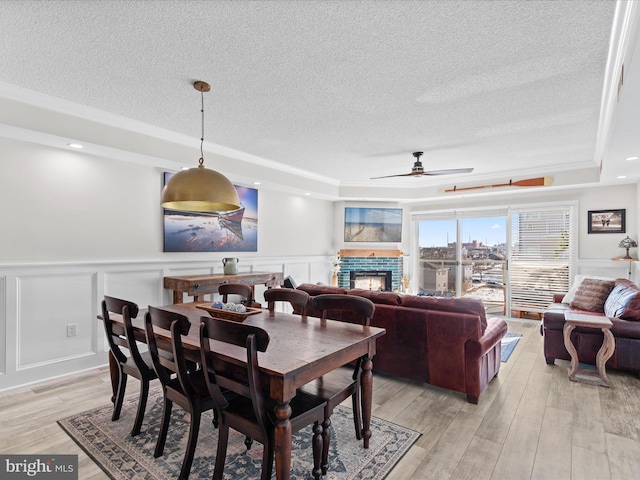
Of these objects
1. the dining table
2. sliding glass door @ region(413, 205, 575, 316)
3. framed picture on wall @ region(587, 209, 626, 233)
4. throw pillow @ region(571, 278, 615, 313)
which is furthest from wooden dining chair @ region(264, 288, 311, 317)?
framed picture on wall @ region(587, 209, 626, 233)

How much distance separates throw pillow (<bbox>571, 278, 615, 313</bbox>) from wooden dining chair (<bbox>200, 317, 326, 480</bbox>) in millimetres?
4189

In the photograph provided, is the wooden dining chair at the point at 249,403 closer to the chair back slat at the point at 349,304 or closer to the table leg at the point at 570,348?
the chair back slat at the point at 349,304

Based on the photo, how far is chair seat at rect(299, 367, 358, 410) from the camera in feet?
6.53

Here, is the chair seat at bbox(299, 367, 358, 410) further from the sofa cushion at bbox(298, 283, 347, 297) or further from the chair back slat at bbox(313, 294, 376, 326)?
the sofa cushion at bbox(298, 283, 347, 297)

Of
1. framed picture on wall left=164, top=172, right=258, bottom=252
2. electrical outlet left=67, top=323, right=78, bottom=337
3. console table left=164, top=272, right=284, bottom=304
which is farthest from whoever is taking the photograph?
framed picture on wall left=164, top=172, right=258, bottom=252

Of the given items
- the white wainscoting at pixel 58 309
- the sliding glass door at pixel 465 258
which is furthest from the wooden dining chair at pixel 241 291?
the sliding glass door at pixel 465 258

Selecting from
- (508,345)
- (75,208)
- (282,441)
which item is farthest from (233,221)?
(508,345)

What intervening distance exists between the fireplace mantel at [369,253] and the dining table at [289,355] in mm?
4531

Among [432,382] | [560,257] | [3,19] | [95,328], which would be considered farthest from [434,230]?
[3,19]

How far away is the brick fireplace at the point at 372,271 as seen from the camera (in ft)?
24.0

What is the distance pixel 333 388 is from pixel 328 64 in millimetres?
2237

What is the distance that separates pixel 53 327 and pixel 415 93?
4.11 meters

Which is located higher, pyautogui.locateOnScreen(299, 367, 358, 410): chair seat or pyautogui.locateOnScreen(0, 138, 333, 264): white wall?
pyautogui.locateOnScreen(0, 138, 333, 264): white wall

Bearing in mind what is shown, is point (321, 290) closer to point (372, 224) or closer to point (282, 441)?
point (282, 441)
